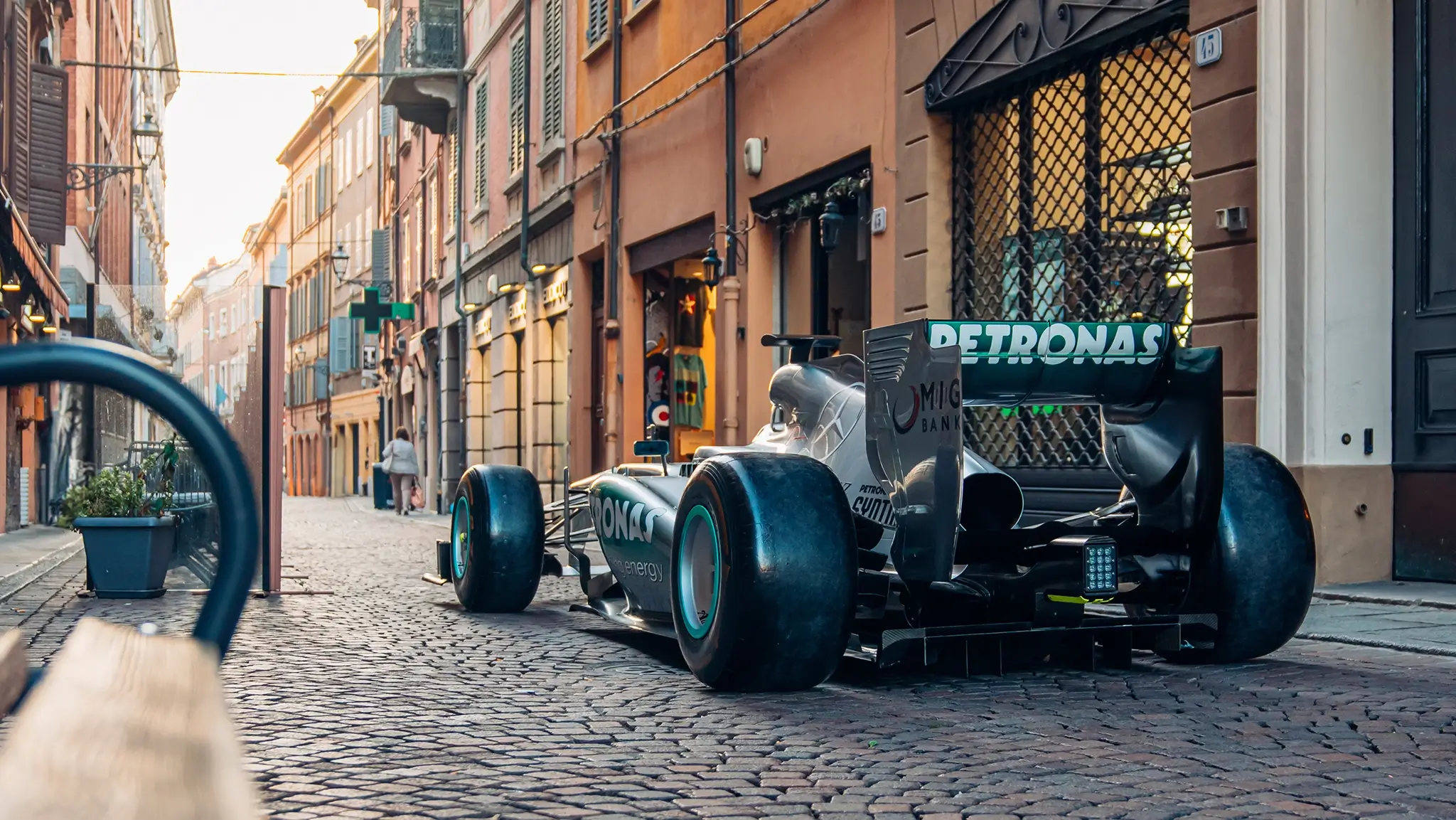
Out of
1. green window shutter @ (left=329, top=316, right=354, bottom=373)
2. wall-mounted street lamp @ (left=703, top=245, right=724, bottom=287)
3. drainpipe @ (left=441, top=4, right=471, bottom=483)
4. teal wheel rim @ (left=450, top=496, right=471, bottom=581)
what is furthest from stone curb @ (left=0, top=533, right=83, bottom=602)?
green window shutter @ (left=329, top=316, right=354, bottom=373)

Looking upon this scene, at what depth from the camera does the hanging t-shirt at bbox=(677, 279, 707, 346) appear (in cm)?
1653

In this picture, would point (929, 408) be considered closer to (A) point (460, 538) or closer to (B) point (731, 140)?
(A) point (460, 538)

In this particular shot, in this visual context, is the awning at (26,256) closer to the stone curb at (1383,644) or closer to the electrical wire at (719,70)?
the electrical wire at (719,70)

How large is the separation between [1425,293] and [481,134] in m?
19.5

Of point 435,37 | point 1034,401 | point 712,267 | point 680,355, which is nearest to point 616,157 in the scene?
point 680,355

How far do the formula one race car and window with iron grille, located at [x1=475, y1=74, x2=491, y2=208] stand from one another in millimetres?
19976

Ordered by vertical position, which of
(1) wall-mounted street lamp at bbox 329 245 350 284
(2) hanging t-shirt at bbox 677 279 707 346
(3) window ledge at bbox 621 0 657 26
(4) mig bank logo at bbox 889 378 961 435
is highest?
(3) window ledge at bbox 621 0 657 26

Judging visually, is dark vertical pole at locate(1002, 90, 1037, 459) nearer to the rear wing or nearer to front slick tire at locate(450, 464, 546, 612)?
front slick tire at locate(450, 464, 546, 612)

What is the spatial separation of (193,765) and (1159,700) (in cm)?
396

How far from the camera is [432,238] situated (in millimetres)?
30844

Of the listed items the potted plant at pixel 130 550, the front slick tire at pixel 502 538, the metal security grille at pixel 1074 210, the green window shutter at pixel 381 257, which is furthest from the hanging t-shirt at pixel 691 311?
the green window shutter at pixel 381 257

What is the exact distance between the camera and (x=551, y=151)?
20.3 metres

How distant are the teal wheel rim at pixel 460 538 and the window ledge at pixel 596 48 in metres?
10.6

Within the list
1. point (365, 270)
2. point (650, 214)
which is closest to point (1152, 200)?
point (650, 214)
